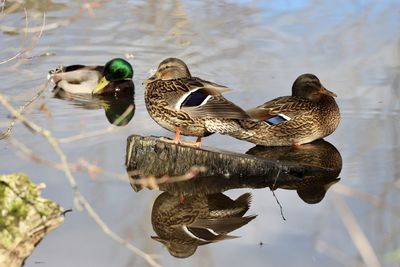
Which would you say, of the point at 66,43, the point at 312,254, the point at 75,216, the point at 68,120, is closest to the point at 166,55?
the point at 66,43

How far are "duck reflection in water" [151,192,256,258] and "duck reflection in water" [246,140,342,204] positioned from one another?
1.24 ft

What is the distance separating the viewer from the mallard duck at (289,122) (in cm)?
677

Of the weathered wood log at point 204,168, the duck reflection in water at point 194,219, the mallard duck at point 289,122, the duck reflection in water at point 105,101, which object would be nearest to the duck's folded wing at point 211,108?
the weathered wood log at point 204,168

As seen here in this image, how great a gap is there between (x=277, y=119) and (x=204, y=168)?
3.80 ft

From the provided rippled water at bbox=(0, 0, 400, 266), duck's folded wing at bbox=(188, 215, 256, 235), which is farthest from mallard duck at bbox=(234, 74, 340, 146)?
duck's folded wing at bbox=(188, 215, 256, 235)

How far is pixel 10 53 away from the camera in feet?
30.3

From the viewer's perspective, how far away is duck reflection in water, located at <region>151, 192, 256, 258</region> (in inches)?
199

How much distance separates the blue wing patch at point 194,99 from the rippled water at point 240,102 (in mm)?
495

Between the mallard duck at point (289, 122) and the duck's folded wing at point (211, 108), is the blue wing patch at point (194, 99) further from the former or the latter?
the mallard duck at point (289, 122)

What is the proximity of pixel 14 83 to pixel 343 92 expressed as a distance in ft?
9.68

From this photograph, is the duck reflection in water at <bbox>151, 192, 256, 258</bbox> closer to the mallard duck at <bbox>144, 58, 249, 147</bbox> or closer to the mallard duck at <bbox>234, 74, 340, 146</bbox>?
the mallard duck at <bbox>144, 58, 249, 147</bbox>

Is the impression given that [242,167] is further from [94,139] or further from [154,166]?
A: [94,139]

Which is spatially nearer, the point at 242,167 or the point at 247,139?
the point at 242,167

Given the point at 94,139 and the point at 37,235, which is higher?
the point at 37,235
